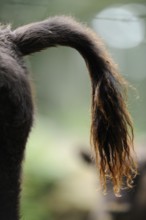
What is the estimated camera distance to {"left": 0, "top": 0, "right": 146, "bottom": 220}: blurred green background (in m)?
5.88

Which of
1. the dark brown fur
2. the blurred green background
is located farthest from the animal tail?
the blurred green background

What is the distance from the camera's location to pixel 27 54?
1.77 meters

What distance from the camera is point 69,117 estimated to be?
919cm

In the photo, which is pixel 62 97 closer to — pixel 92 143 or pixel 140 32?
pixel 140 32

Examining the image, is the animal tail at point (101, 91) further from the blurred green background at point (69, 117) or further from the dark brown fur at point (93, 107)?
the blurred green background at point (69, 117)

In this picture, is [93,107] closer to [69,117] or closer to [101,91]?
[101,91]

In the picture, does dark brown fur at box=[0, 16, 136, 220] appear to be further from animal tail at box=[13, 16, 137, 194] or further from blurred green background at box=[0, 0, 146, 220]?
blurred green background at box=[0, 0, 146, 220]

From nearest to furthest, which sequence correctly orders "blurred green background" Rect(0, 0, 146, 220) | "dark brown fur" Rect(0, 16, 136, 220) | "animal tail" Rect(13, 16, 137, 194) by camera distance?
"dark brown fur" Rect(0, 16, 136, 220) < "animal tail" Rect(13, 16, 137, 194) < "blurred green background" Rect(0, 0, 146, 220)

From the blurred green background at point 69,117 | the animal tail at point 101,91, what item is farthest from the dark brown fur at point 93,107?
the blurred green background at point 69,117

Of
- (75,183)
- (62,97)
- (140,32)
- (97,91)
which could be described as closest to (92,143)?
(97,91)

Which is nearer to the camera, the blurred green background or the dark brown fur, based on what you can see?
the dark brown fur

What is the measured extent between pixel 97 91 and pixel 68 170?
552 centimetres

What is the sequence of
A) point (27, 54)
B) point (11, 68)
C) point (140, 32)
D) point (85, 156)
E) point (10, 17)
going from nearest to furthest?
1. point (11, 68)
2. point (27, 54)
3. point (10, 17)
4. point (85, 156)
5. point (140, 32)

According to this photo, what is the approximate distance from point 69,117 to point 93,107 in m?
7.36
